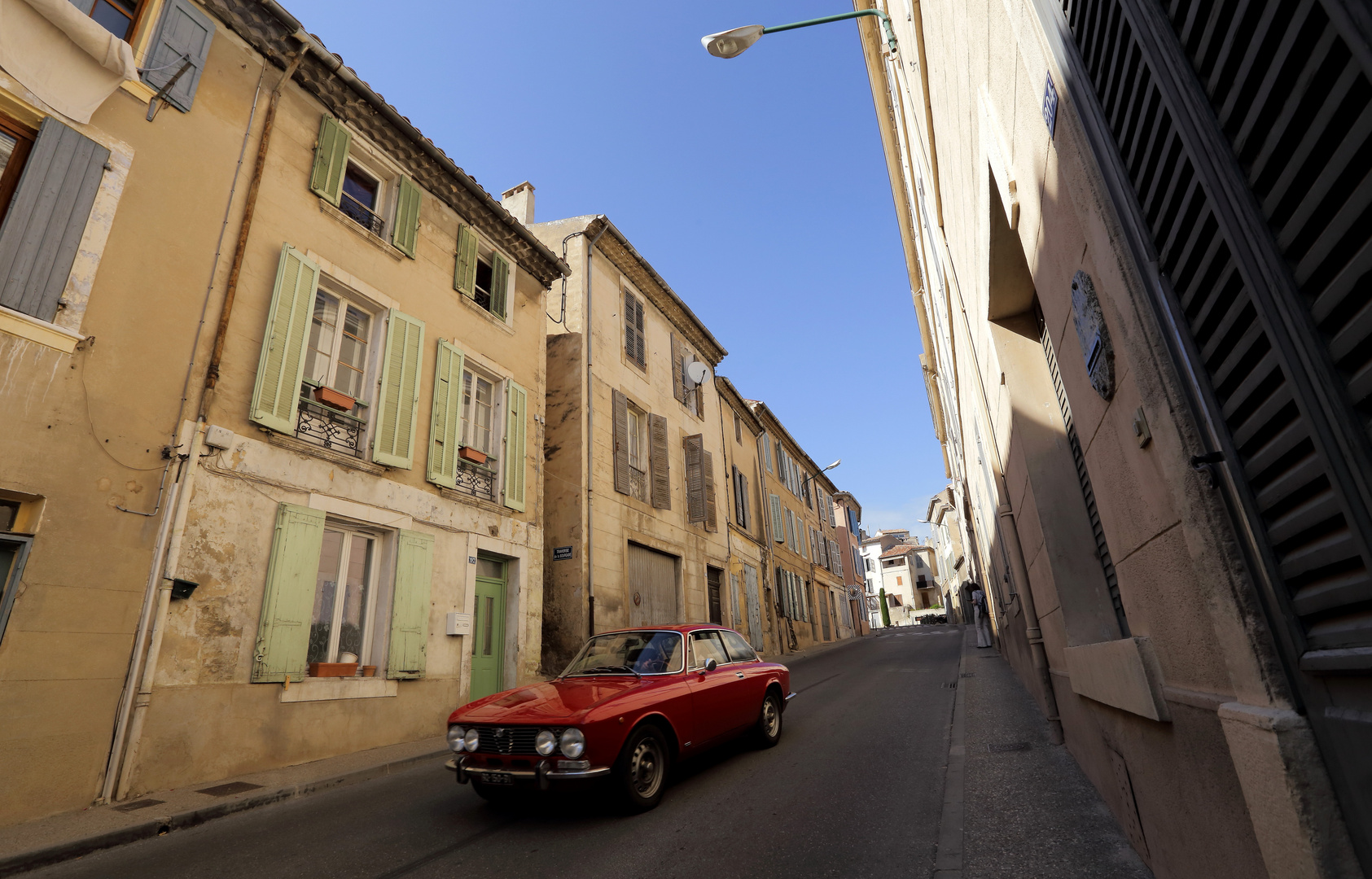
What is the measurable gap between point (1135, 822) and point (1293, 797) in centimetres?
225

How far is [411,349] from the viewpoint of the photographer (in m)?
9.68

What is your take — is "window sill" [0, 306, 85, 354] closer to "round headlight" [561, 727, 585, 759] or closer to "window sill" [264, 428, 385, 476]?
"window sill" [264, 428, 385, 476]

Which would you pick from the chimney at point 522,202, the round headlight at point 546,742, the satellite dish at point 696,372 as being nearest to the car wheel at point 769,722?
the round headlight at point 546,742

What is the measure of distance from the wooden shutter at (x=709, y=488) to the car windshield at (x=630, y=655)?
11.4m

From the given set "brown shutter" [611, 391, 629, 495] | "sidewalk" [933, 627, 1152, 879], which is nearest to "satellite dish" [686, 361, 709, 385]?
"brown shutter" [611, 391, 629, 495]

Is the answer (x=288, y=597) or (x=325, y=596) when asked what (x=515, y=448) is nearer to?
(x=325, y=596)

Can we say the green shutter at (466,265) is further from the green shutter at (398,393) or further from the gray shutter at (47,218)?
the gray shutter at (47,218)

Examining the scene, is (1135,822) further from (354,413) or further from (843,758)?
(354,413)

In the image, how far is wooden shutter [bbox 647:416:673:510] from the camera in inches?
644

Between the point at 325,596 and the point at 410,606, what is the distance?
1.10m

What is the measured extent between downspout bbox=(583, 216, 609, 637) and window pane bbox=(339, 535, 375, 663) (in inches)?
185

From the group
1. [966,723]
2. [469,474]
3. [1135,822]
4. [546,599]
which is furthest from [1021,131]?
[546,599]

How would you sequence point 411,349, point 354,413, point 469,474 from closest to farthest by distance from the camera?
point 354,413 < point 411,349 < point 469,474

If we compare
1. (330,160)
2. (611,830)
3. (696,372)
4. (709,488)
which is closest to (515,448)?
(330,160)
